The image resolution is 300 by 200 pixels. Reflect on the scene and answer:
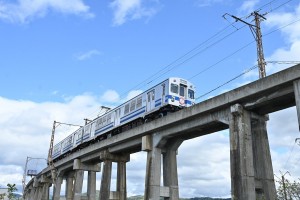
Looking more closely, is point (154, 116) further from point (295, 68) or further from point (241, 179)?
point (295, 68)

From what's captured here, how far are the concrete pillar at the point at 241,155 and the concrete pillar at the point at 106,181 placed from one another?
18.0m

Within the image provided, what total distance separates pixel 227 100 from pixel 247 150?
357 centimetres

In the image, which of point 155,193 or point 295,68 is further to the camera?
point 155,193

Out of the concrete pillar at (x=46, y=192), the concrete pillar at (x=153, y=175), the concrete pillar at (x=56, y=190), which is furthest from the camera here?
the concrete pillar at (x=46, y=192)

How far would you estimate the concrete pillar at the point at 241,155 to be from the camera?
2089 centimetres

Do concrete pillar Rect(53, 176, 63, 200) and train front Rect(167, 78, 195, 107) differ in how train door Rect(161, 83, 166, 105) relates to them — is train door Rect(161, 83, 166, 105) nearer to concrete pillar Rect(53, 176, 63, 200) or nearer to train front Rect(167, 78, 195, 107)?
train front Rect(167, 78, 195, 107)

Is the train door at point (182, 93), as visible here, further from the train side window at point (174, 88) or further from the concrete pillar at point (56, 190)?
the concrete pillar at point (56, 190)

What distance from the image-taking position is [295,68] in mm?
19203

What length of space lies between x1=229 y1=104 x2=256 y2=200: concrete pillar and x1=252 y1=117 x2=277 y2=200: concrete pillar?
4.96ft

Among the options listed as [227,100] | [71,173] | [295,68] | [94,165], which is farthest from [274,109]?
[71,173]

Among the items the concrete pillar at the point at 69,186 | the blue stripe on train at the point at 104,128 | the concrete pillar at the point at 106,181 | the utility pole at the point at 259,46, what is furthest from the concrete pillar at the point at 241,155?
the concrete pillar at the point at 69,186

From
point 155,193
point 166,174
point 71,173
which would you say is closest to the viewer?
point 155,193

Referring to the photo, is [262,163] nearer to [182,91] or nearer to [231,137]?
[231,137]

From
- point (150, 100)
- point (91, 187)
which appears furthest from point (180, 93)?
point (91, 187)
